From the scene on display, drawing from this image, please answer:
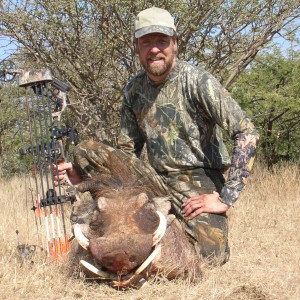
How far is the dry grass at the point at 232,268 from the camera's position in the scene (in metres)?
3.17

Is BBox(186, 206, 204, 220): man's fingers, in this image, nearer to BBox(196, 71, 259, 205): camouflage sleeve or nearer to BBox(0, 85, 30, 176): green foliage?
BBox(196, 71, 259, 205): camouflage sleeve

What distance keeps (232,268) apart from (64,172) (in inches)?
56.7

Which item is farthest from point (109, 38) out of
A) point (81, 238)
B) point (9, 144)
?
point (9, 144)

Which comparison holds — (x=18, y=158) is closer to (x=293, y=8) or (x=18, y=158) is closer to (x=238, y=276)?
(x=293, y=8)

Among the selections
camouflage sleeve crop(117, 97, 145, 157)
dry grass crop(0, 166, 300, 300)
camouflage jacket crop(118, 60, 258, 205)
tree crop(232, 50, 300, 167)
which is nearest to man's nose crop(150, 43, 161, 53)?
camouflage jacket crop(118, 60, 258, 205)

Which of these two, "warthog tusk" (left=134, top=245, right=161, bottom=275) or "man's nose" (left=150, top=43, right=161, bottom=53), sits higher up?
A: "man's nose" (left=150, top=43, right=161, bottom=53)

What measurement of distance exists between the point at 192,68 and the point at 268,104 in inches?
168

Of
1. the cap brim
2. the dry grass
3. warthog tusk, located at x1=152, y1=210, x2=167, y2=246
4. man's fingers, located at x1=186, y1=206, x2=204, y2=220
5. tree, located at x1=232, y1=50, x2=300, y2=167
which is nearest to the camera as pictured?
warthog tusk, located at x1=152, y1=210, x2=167, y2=246

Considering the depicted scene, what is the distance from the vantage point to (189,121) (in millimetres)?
4152

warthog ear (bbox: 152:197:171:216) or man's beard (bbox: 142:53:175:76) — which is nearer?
warthog ear (bbox: 152:197:171:216)

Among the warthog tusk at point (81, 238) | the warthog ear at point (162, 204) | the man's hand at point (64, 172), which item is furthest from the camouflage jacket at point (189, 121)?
the warthog tusk at point (81, 238)

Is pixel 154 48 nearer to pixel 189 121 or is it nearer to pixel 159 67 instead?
pixel 159 67

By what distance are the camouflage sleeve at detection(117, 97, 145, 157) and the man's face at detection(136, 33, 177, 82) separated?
55 cm

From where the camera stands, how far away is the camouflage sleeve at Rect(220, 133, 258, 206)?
380 centimetres
